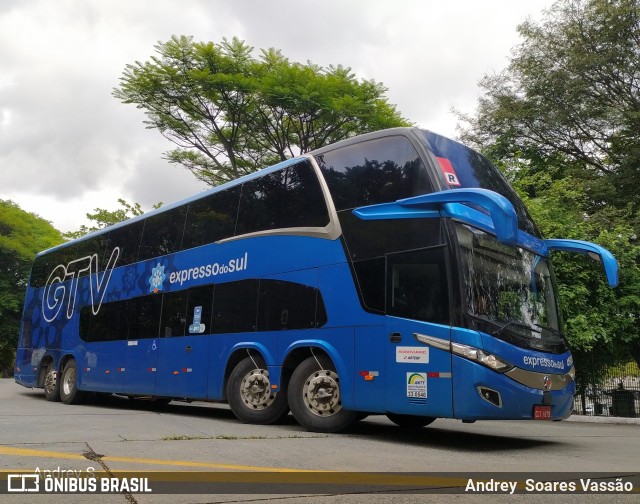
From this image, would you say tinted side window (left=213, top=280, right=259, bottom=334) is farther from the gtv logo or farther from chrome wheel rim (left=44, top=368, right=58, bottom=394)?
chrome wheel rim (left=44, top=368, right=58, bottom=394)

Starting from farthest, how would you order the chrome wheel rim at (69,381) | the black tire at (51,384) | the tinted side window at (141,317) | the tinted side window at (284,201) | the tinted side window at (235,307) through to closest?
1. the black tire at (51,384)
2. the chrome wheel rim at (69,381)
3. the tinted side window at (141,317)
4. the tinted side window at (235,307)
5. the tinted side window at (284,201)

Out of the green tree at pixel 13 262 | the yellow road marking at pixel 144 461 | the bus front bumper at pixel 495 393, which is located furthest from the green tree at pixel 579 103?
the green tree at pixel 13 262

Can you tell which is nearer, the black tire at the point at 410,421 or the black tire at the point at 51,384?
the black tire at the point at 410,421

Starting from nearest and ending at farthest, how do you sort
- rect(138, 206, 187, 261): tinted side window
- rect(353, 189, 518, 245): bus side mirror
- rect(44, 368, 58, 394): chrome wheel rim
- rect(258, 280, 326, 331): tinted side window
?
rect(353, 189, 518, 245): bus side mirror < rect(258, 280, 326, 331): tinted side window < rect(138, 206, 187, 261): tinted side window < rect(44, 368, 58, 394): chrome wheel rim

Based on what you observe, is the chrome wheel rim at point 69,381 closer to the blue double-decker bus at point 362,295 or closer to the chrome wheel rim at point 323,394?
the blue double-decker bus at point 362,295

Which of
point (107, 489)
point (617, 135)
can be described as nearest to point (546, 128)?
point (617, 135)

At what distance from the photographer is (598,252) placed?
9602 millimetres

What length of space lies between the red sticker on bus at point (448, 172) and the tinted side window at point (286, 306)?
253cm

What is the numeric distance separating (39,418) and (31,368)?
7.52 metres

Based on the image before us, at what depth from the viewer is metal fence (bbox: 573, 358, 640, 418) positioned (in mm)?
17625

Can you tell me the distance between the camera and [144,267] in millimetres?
13953

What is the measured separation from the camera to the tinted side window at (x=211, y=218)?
464 inches

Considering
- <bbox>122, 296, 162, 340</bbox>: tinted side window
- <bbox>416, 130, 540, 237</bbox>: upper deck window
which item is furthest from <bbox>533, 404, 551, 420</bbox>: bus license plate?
<bbox>122, 296, 162, 340</bbox>: tinted side window

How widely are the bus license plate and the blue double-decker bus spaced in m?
0.02
